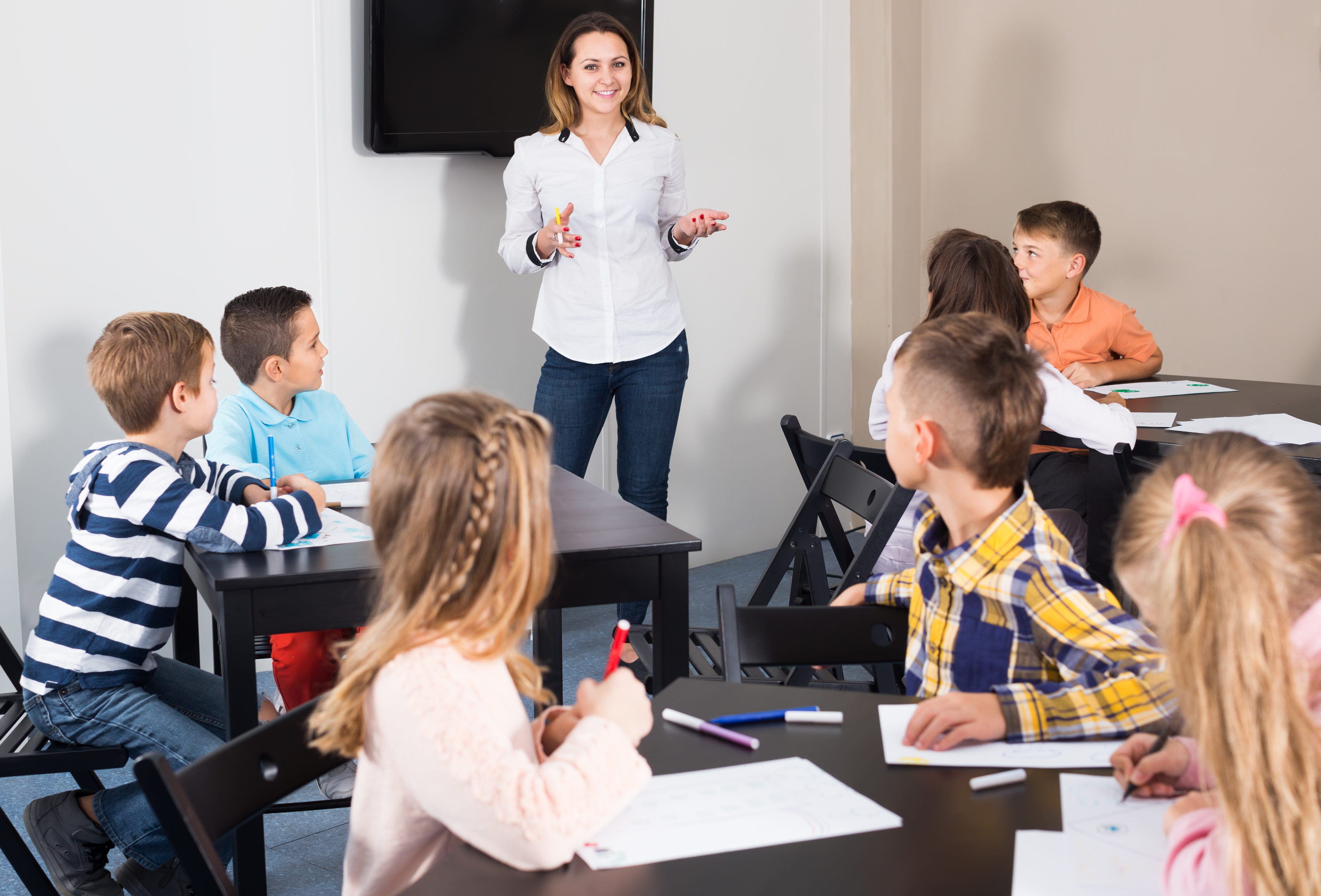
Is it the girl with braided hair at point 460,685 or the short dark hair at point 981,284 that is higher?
the short dark hair at point 981,284

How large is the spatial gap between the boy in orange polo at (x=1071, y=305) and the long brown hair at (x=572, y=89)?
113cm

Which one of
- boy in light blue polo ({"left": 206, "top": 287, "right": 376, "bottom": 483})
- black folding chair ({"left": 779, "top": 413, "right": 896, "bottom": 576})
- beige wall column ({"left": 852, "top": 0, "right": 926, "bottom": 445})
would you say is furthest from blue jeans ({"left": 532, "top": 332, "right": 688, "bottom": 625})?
beige wall column ({"left": 852, "top": 0, "right": 926, "bottom": 445})

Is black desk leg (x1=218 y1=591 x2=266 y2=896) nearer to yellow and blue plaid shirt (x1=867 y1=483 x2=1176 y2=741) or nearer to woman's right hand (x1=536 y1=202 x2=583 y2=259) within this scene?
yellow and blue plaid shirt (x1=867 y1=483 x2=1176 y2=741)

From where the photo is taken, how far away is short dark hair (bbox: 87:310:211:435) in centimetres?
194

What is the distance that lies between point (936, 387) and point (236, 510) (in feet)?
3.60

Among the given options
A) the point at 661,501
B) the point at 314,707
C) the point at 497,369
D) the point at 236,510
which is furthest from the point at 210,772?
the point at 497,369

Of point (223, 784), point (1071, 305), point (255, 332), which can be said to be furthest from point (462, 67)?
point (223, 784)

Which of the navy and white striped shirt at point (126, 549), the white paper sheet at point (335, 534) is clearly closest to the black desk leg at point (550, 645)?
the white paper sheet at point (335, 534)

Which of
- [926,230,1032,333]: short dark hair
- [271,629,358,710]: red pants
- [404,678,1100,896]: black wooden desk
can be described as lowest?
[271,629,358,710]: red pants

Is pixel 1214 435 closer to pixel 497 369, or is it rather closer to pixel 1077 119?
pixel 497 369

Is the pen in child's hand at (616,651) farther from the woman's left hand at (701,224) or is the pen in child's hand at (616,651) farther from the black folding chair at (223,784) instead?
the woman's left hand at (701,224)

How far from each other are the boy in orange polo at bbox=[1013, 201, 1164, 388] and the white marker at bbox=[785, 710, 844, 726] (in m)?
2.27

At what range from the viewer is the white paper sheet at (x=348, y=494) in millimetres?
2242

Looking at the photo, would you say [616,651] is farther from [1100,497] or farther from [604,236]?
[604,236]
